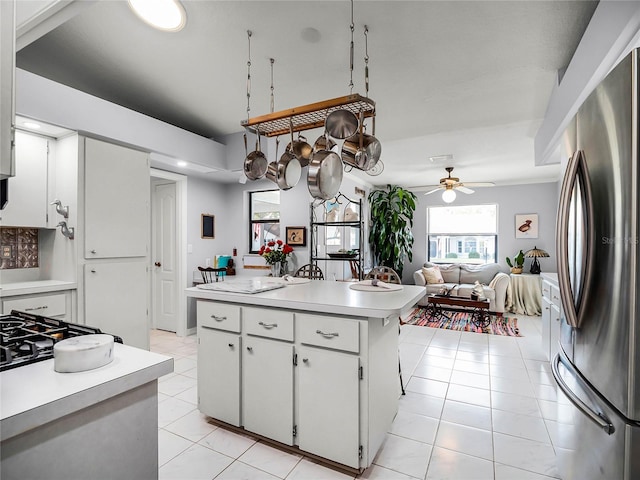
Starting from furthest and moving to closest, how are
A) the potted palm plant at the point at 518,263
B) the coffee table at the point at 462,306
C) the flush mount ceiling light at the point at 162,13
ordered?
1. the potted palm plant at the point at 518,263
2. the coffee table at the point at 462,306
3. the flush mount ceiling light at the point at 162,13

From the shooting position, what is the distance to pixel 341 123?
1.97m

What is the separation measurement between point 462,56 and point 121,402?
2683mm

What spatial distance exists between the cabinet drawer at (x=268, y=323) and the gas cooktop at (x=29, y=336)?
0.88 metres

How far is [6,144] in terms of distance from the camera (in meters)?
0.76

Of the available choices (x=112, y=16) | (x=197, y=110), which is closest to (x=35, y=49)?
(x=112, y=16)

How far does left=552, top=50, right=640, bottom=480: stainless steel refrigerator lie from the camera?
103cm

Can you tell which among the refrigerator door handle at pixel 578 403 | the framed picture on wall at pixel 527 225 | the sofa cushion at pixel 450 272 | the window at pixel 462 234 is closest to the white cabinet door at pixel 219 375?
the refrigerator door handle at pixel 578 403

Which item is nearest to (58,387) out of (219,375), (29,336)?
(29,336)

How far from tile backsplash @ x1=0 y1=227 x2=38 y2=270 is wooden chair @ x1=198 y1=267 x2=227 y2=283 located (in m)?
1.77

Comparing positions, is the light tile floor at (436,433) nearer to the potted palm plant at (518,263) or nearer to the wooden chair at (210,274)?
the wooden chair at (210,274)

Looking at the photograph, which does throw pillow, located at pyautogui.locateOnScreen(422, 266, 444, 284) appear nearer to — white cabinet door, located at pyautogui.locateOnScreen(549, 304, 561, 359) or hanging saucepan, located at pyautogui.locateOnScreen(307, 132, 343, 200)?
white cabinet door, located at pyautogui.locateOnScreen(549, 304, 561, 359)

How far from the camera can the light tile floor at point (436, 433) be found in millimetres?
1827

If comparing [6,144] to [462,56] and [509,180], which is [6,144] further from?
[509,180]

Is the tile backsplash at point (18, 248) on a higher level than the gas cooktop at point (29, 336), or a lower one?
higher
